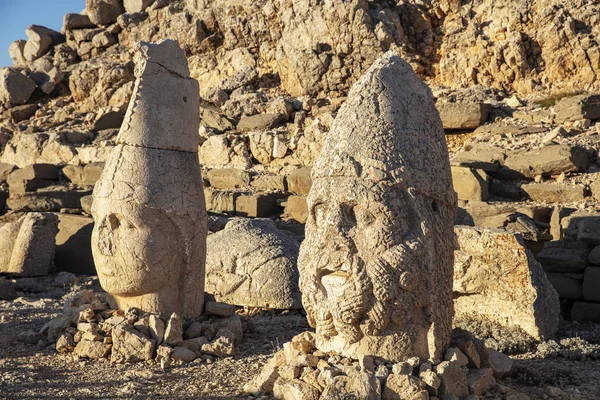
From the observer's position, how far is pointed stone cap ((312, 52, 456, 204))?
4133mm

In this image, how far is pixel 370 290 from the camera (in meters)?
4.09

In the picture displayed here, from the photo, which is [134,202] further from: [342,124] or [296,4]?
[296,4]

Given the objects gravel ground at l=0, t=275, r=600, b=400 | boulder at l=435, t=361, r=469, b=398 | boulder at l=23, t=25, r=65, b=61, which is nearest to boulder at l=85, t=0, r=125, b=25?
boulder at l=23, t=25, r=65, b=61

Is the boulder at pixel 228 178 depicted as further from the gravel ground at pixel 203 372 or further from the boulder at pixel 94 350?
the boulder at pixel 94 350

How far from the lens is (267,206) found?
1392cm

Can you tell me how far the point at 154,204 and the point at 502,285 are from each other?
3406 millimetres

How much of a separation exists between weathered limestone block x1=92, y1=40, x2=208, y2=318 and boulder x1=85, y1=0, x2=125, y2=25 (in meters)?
22.6

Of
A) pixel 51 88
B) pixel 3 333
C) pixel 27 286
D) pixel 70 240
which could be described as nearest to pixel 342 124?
pixel 3 333

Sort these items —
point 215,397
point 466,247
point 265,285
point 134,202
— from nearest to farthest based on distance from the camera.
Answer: point 215,397 < point 134,202 < point 466,247 < point 265,285

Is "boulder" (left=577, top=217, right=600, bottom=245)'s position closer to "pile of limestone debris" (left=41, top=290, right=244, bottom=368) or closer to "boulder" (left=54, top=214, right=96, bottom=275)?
"pile of limestone debris" (left=41, top=290, right=244, bottom=368)

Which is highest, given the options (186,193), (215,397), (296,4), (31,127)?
(296,4)

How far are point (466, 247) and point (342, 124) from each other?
3.11 metres

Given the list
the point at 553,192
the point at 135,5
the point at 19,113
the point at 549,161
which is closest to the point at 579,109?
the point at 549,161

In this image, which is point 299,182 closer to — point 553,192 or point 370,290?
point 553,192
